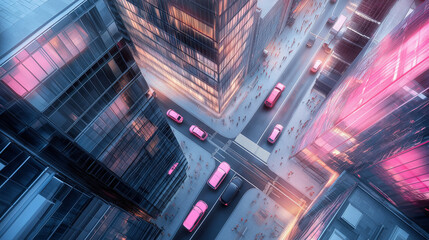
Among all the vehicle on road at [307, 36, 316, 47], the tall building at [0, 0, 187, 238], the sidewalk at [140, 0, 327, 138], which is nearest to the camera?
the tall building at [0, 0, 187, 238]

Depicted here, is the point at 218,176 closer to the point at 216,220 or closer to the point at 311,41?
the point at 216,220

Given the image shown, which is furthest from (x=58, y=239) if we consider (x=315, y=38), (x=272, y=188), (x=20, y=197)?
(x=315, y=38)

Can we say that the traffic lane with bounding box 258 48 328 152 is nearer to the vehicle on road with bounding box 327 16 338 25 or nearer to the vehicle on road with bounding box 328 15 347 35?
the vehicle on road with bounding box 328 15 347 35

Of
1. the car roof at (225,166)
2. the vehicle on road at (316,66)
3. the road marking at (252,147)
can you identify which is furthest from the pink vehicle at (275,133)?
the vehicle on road at (316,66)

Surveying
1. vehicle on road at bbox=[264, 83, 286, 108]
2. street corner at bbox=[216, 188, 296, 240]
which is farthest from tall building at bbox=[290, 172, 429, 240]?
vehicle on road at bbox=[264, 83, 286, 108]

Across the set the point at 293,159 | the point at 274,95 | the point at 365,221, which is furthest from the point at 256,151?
the point at 365,221

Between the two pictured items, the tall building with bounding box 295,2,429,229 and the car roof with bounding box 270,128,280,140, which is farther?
the car roof with bounding box 270,128,280,140
